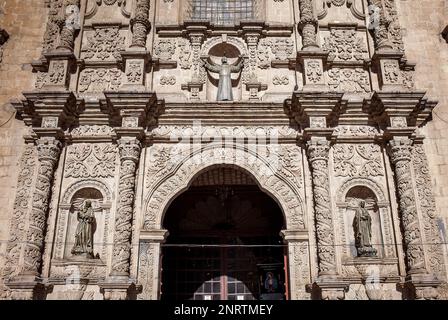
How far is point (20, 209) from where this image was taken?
898cm

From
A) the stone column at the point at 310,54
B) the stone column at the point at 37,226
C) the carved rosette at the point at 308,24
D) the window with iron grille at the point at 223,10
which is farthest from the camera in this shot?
the window with iron grille at the point at 223,10

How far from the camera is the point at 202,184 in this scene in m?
11.3

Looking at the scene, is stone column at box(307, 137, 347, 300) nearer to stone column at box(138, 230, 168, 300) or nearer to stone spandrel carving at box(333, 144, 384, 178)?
stone spandrel carving at box(333, 144, 384, 178)

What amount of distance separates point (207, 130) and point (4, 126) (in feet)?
14.1

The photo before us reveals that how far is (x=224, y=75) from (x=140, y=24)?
2.24m

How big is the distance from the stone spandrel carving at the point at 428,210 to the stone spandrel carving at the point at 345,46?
8.08 feet

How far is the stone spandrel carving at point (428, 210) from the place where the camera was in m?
8.61

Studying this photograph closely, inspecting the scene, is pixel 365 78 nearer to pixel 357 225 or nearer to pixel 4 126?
pixel 357 225

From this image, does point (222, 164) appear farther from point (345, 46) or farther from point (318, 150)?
point (345, 46)

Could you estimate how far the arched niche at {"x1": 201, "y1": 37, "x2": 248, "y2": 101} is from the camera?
33.3ft

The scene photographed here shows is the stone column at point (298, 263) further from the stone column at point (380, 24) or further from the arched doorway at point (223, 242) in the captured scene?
the stone column at point (380, 24)

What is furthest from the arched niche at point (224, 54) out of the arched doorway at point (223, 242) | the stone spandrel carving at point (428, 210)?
the stone spandrel carving at point (428, 210)

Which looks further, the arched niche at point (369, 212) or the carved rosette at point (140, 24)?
the carved rosette at point (140, 24)
